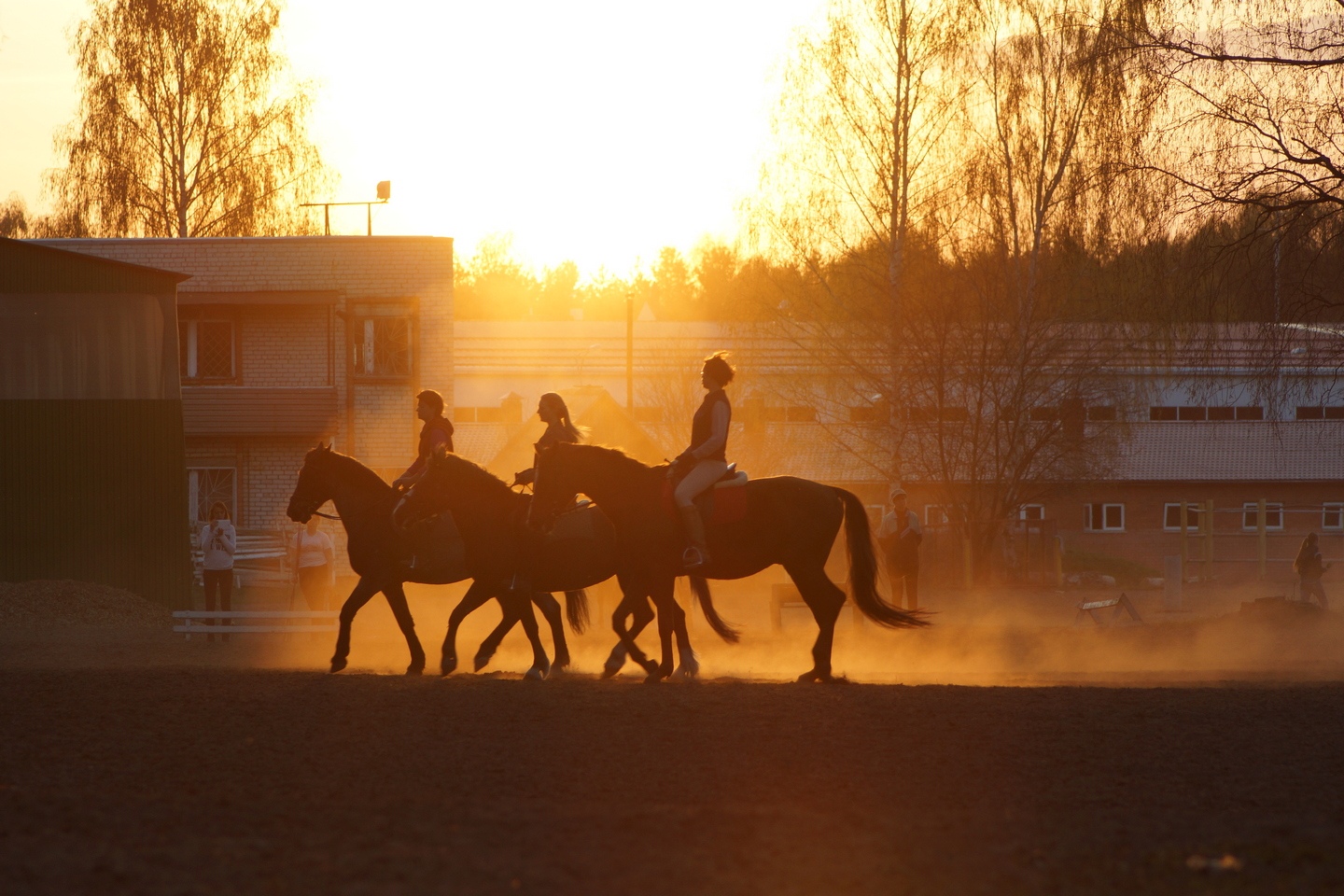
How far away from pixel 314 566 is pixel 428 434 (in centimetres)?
694

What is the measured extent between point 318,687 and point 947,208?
20231 mm

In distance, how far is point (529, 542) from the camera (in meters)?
11.2

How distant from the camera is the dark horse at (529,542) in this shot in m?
11.0

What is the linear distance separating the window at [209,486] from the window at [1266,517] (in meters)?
27.2

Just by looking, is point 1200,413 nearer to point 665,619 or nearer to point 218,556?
point 218,556

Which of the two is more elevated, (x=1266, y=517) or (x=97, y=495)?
(x=97, y=495)

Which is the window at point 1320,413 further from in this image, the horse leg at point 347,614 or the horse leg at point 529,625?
the horse leg at point 347,614

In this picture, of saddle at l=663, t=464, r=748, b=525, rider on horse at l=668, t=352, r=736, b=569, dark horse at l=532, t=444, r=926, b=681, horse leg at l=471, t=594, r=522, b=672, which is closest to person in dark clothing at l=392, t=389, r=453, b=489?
horse leg at l=471, t=594, r=522, b=672

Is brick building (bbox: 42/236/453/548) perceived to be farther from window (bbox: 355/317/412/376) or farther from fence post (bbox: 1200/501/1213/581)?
fence post (bbox: 1200/501/1213/581)

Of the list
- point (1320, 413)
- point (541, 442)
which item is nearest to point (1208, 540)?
point (1320, 413)

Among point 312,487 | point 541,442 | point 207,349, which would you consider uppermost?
point 207,349

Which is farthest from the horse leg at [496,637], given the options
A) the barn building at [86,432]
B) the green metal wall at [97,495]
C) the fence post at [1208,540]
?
the fence post at [1208,540]

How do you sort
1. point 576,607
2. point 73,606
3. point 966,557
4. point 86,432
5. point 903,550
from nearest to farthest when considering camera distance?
point 576,607 < point 73,606 < point 903,550 < point 86,432 < point 966,557

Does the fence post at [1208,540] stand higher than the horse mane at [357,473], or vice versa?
the horse mane at [357,473]
